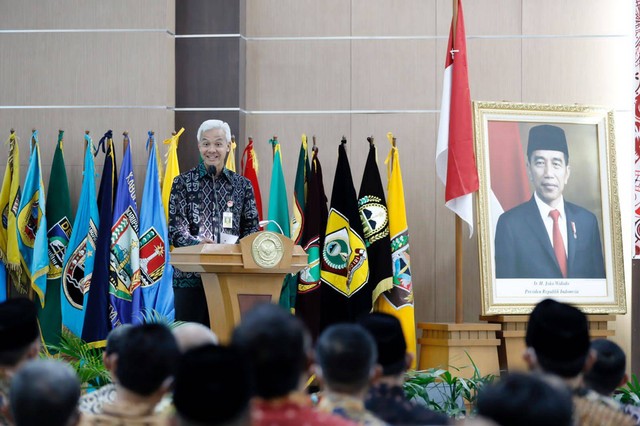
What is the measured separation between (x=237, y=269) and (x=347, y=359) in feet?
8.38

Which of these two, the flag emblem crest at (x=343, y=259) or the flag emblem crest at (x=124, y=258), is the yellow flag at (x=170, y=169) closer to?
the flag emblem crest at (x=124, y=258)

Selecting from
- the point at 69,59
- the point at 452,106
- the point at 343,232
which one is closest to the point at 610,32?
the point at 452,106

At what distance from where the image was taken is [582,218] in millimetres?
7457

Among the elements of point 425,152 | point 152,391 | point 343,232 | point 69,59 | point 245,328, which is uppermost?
point 69,59

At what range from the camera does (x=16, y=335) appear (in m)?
3.01

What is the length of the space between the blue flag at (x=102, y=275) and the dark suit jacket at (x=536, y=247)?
273 cm

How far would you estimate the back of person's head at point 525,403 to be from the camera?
6.68ft

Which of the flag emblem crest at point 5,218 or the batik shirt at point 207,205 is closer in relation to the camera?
the batik shirt at point 207,205

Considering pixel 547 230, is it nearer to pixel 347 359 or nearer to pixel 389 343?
pixel 389 343

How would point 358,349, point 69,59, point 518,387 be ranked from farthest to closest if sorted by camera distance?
point 69,59 < point 358,349 < point 518,387

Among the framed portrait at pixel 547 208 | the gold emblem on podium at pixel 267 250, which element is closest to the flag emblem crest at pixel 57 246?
the gold emblem on podium at pixel 267 250

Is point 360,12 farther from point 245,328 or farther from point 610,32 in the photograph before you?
point 245,328

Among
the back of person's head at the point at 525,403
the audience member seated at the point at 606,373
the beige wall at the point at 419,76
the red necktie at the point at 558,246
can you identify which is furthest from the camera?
the beige wall at the point at 419,76

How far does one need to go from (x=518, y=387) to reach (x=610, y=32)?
649 cm
